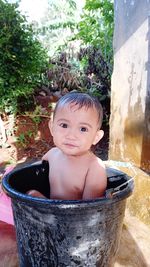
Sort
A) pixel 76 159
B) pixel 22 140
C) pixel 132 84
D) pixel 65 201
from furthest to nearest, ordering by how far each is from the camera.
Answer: pixel 22 140 → pixel 132 84 → pixel 76 159 → pixel 65 201

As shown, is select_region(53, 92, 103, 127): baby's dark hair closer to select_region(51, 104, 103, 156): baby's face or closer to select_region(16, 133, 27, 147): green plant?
select_region(51, 104, 103, 156): baby's face

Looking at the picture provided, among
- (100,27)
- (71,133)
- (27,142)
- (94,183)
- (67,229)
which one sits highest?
(100,27)

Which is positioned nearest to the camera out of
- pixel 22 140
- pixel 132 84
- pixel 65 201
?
pixel 65 201

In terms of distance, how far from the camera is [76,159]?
147cm

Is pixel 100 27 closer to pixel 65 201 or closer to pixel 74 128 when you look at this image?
pixel 74 128

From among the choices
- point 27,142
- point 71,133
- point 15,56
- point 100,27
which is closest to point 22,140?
point 27,142

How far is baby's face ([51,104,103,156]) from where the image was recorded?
135cm

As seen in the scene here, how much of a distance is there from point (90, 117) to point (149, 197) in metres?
1.24

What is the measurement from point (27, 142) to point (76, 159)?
3.24 m

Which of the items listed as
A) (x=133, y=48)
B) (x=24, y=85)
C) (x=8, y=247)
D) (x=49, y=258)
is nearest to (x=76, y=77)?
(x=24, y=85)

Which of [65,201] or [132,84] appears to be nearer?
[65,201]

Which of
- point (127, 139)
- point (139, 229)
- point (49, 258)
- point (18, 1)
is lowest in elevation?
point (139, 229)

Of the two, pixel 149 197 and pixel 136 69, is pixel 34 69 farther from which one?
pixel 149 197

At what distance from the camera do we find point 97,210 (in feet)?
4.06
